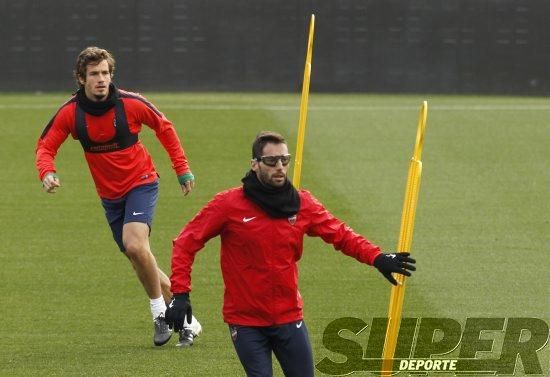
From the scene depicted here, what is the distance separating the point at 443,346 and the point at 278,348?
3.07 meters

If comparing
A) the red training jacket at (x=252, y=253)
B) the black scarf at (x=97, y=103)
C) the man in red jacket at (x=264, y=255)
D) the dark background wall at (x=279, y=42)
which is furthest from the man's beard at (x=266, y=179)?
the dark background wall at (x=279, y=42)

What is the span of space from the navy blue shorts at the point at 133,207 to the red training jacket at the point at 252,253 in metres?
3.21

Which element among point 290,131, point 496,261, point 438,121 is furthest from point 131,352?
point 438,121

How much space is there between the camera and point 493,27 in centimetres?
3388

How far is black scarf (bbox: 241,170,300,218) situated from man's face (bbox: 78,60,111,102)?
3317mm

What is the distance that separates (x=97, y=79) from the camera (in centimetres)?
1127

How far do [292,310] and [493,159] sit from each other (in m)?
15.0

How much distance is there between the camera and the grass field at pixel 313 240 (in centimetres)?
1184

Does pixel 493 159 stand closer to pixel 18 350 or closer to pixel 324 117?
pixel 324 117

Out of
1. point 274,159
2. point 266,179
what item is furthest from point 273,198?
point 274,159

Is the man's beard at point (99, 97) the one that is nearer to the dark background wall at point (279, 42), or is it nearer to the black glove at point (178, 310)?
the black glove at point (178, 310)

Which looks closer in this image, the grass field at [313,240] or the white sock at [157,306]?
the white sock at [157,306]

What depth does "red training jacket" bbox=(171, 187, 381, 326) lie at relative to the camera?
8.24m

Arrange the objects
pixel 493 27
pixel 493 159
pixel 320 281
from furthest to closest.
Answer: pixel 493 27
pixel 493 159
pixel 320 281
